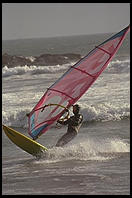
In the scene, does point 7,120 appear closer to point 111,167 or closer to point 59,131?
point 59,131

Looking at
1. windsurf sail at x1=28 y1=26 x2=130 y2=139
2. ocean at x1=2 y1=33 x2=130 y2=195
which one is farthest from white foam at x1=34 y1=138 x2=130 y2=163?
windsurf sail at x1=28 y1=26 x2=130 y2=139

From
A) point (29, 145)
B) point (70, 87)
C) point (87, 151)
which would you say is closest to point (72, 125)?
point (87, 151)

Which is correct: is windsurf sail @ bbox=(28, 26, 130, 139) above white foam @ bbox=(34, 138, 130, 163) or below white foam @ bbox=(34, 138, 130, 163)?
above

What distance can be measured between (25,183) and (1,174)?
82cm

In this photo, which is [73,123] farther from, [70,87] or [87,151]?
[70,87]

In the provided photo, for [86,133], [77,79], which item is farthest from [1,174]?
[86,133]

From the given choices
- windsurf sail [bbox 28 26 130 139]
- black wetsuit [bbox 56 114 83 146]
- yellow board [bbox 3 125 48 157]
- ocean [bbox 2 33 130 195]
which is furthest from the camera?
windsurf sail [bbox 28 26 130 139]

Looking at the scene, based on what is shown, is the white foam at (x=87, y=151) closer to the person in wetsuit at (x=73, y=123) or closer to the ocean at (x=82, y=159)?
the ocean at (x=82, y=159)

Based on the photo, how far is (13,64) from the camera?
37.9m

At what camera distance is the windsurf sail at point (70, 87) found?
971 centimetres

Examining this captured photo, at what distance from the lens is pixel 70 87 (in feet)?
32.3

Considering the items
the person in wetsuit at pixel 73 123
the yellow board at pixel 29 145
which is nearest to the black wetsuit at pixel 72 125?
the person in wetsuit at pixel 73 123

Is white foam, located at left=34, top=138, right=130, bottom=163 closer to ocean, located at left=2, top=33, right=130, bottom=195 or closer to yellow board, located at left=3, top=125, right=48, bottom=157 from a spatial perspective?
ocean, located at left=2, top=33, right=130, bottom=195

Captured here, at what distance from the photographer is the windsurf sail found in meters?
9.71
